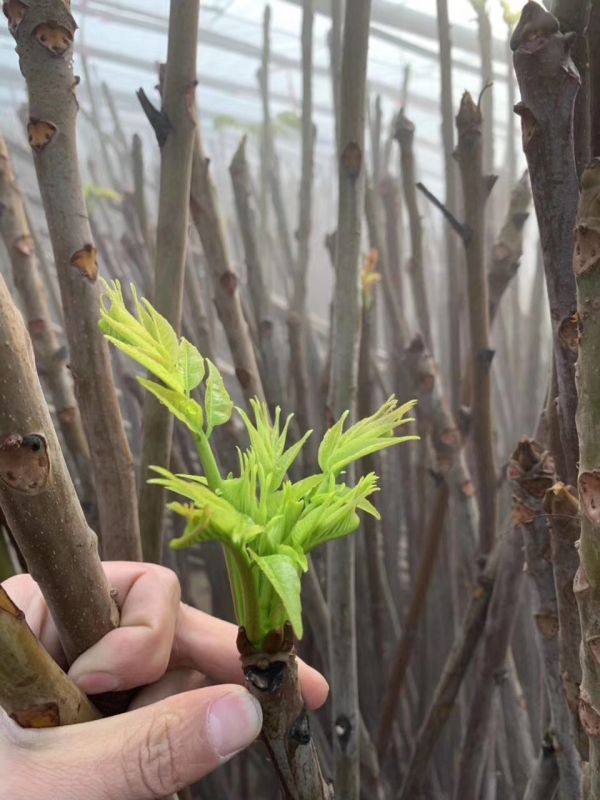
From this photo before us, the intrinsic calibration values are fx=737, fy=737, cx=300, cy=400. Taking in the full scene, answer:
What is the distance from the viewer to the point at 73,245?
434 mm

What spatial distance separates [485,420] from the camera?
2.03 ft

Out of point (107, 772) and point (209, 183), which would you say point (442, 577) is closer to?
point (209, 183)

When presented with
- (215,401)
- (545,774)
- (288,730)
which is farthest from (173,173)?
(545,774)

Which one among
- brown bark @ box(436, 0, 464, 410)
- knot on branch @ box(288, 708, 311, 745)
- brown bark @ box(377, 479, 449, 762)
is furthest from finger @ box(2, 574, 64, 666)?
brown bark @ box(436, 0, 464, 410)

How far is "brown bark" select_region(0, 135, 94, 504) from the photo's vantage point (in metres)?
0.61

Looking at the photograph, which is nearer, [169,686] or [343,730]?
[169,686]

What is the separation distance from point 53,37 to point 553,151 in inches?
10.6

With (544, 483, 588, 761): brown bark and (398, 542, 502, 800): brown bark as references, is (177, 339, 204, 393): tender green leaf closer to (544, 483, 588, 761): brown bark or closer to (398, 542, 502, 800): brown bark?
(544, 483, 588, 761): brown bark

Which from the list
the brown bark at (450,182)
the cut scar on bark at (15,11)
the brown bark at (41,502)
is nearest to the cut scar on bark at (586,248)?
the brown bark at (41,502)

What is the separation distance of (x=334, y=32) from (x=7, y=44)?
0.63 meters

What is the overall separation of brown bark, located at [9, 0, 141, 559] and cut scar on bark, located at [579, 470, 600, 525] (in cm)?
29

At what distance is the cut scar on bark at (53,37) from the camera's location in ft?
1.29

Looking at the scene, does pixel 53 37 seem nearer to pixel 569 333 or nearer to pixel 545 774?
pixel 569 333

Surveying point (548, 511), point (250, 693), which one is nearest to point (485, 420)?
point (548, 511)
